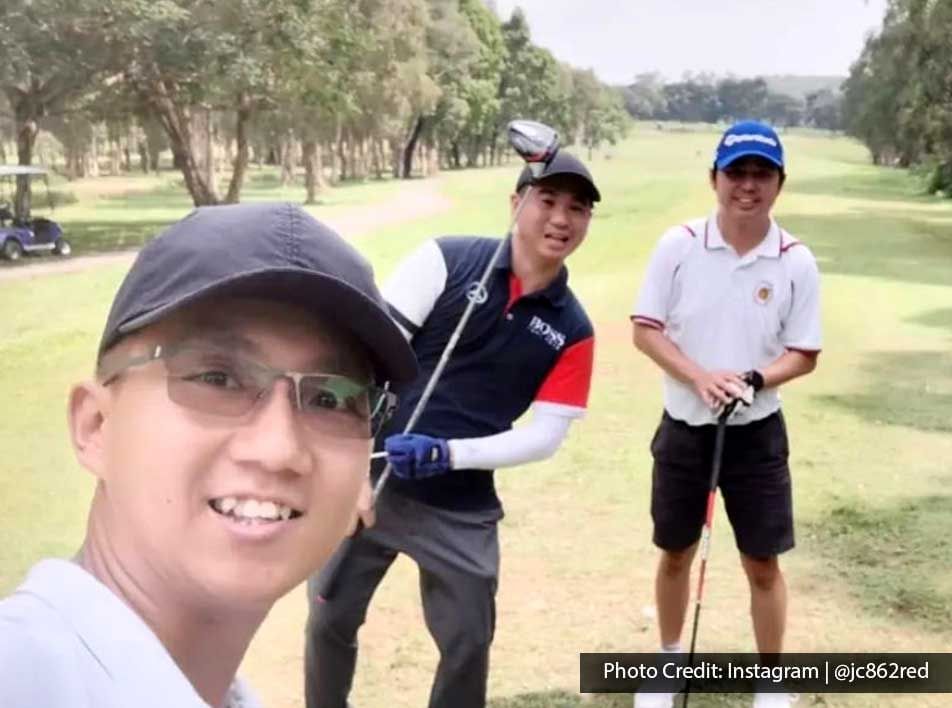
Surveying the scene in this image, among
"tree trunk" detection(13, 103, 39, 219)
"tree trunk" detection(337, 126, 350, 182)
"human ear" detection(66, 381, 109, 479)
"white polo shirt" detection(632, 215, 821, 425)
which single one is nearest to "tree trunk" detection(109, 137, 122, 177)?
"tree trunk" detection(337, 126, 350, 182)

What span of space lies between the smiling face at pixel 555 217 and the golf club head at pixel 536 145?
6 centimetres

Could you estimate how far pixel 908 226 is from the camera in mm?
28531

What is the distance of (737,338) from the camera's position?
11.5 ft

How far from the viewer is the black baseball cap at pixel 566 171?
2.92m

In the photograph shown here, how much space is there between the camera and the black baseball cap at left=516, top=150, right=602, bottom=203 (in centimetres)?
292

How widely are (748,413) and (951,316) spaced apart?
11.2 metres

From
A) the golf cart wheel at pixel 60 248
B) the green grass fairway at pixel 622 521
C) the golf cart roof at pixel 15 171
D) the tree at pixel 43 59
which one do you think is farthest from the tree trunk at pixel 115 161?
the green grass fairway at pixel 622 521

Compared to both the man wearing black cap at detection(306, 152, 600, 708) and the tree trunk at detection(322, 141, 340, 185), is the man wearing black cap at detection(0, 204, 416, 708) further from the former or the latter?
the tree trunk at detection(322, 141, 340, 185)

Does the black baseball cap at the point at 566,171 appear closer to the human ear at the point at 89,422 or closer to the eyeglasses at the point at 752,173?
the eyeglasses at the point at 752,173

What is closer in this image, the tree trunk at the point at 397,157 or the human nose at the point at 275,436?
the human nose at the point at 275,436

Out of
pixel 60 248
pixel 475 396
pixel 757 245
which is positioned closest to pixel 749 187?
pixel 757 245

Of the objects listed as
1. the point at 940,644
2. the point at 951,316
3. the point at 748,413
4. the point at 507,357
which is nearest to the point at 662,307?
the point at 748,413

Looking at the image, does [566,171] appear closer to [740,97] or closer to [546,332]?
[546,332]

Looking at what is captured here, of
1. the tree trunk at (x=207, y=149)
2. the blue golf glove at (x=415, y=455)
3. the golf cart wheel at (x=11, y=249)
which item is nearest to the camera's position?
the blue golf glove at (x=415, y=455)
